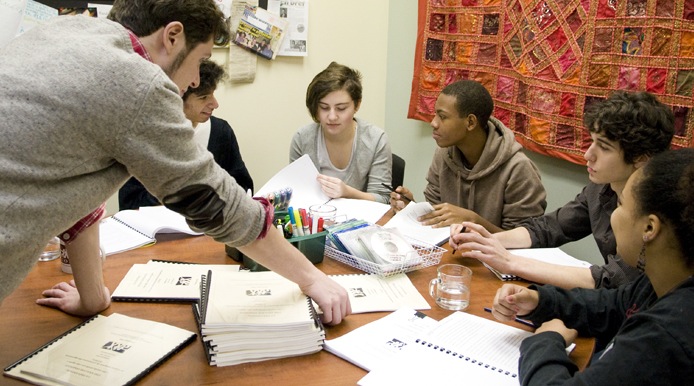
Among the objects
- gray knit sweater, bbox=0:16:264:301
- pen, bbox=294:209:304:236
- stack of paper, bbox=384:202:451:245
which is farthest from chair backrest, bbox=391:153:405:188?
gray knit sweater, bbox=0:16:264:301

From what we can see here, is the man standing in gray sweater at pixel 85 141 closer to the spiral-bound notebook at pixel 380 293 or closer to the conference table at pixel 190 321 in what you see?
the conference table at pixel 190 321

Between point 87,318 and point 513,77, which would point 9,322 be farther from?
point 513,77

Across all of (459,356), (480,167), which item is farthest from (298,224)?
→ (480,167)

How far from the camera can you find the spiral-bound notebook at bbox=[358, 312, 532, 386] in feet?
3.34

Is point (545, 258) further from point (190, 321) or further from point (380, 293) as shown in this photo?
point (190, 321)

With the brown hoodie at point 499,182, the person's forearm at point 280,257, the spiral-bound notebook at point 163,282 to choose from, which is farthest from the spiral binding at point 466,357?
the brown hoodie at point 499,182

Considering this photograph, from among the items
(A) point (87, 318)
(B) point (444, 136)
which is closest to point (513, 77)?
(B) point (444, 136)

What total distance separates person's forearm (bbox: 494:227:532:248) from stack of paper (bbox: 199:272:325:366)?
822 mm

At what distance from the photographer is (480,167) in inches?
89.0

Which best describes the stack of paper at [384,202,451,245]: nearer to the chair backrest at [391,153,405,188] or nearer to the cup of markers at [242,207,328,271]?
the cup of markers at [242,207,328,271]

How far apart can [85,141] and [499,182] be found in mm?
1673

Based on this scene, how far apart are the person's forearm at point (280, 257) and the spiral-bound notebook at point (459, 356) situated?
0.82 feet

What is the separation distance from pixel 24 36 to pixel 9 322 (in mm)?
597

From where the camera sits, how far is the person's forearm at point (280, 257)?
112 centimetres
